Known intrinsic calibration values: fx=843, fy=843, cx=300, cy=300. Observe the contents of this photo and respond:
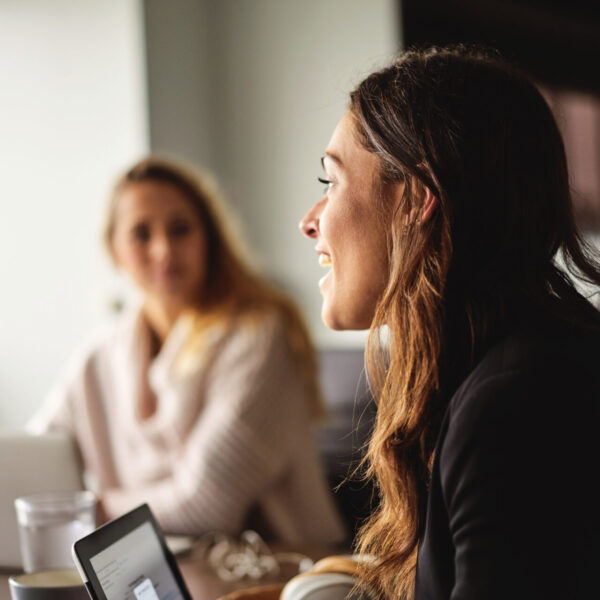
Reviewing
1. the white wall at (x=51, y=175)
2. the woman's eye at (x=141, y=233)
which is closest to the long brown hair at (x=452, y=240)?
the woman's eye at (x=141, y=233)

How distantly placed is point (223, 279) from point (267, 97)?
2305mm

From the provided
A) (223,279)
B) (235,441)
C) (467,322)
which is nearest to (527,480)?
(467,322)

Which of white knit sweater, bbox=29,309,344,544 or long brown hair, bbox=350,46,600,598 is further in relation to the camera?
white knit sweater, bbox=29,309,344,544

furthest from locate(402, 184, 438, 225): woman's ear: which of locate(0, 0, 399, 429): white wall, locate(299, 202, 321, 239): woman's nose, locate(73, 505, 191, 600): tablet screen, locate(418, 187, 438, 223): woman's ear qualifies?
locate(0, 0, 399, 429): white wall

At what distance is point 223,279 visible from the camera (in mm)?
2021

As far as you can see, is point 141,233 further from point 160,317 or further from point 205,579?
point 205,579

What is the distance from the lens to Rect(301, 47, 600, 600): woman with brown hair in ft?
2.05

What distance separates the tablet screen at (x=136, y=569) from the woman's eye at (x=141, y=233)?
3.86ft

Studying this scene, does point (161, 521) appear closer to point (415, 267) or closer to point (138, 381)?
point (138, 381)

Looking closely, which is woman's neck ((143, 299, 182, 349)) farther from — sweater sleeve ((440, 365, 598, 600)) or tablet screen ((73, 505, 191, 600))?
sweater sleeve ((440, 365, 598, 600))

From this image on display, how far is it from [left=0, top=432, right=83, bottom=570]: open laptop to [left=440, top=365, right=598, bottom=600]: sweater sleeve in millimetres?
750

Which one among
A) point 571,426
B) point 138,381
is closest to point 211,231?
point 138,381

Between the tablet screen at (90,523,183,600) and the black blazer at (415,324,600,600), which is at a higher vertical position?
the black blazer at (415,324,600,600)

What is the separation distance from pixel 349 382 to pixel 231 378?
58.1 inches
